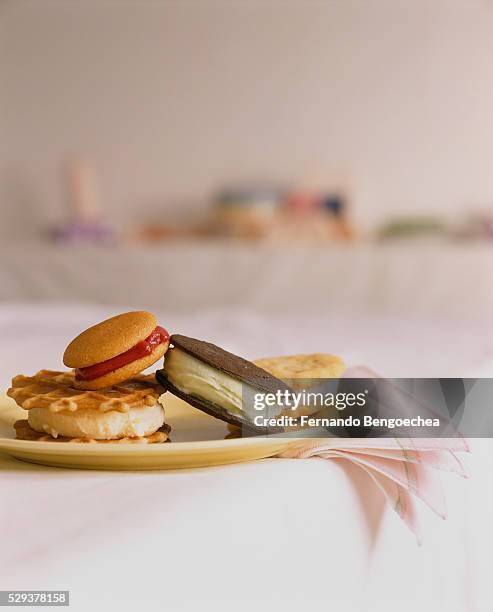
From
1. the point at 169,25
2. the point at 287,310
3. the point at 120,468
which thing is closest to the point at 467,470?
the point at 120,468

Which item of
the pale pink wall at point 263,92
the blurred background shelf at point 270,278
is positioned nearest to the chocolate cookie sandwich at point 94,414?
the blurred background shelf at point 270,278

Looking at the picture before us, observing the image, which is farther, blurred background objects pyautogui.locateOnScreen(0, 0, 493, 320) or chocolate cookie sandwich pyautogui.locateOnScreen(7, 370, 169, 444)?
blurred background objects pyautogui.locateOnScreen(0, 0, 493, 320)

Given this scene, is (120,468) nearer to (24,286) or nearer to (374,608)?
(374,608)

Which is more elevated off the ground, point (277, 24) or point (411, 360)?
point (277, 24)

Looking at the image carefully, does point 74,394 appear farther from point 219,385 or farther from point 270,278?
point 270,278

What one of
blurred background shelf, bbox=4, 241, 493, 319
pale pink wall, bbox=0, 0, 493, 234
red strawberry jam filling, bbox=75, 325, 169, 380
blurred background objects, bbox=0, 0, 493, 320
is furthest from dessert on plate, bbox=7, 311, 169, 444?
pale pink wall, bbox=0, 0, 493, 234

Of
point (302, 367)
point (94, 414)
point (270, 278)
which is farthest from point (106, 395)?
point (270, 278)

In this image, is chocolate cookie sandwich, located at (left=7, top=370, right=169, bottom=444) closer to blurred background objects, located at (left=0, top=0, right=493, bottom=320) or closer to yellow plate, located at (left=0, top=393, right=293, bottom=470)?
A: yellow plate, located at (left=0, top=393, right=293, bottom=470)

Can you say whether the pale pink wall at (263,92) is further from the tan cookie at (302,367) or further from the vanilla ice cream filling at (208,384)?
the vanilla ice cream filling at (208,384)
